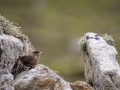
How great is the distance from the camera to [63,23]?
5778 cm

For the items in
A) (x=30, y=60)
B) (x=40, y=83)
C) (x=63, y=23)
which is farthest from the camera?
(x=63, y=23)

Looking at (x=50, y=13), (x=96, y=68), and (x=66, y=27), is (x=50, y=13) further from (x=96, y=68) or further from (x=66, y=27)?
(x=96, y=68)

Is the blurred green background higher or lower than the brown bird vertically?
higher

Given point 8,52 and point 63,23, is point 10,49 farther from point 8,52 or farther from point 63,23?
point 63,23

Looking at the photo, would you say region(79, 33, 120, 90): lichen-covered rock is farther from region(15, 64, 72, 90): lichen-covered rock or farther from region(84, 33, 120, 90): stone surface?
region(15, 64, 72, 90): lichen-covered rock

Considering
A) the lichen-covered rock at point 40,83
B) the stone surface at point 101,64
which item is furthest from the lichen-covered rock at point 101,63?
the lichen-covered rock at point 40,83

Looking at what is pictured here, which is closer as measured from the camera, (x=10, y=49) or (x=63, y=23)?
(x=10, y=49)

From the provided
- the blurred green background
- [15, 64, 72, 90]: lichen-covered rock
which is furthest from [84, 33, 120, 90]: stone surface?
the blurred green background

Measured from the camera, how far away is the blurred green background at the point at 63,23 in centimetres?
4406

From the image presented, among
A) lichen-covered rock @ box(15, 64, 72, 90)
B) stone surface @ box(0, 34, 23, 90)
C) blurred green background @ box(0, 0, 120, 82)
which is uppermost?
blurred green background @ box(0, 0, 120, 82)

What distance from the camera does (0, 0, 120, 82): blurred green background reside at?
145 ft

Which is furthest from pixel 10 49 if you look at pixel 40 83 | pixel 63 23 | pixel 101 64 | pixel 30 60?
pixel 63 23

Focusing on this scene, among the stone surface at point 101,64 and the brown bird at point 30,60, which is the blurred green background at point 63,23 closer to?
the stone surface at point 101,64

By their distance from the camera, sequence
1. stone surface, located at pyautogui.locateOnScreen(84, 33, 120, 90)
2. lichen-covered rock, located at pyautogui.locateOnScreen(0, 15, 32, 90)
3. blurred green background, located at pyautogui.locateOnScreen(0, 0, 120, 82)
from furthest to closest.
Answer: blurred green background, located at pyautogui.locateOnScreen(0, 0, 120, 82), lichen-covered rock, located at pyautogui.locateOnScreen(0, 15, 32, 90), stone surface, located at pyautogui.locateOnScreen(84, 33, 120, 90)
